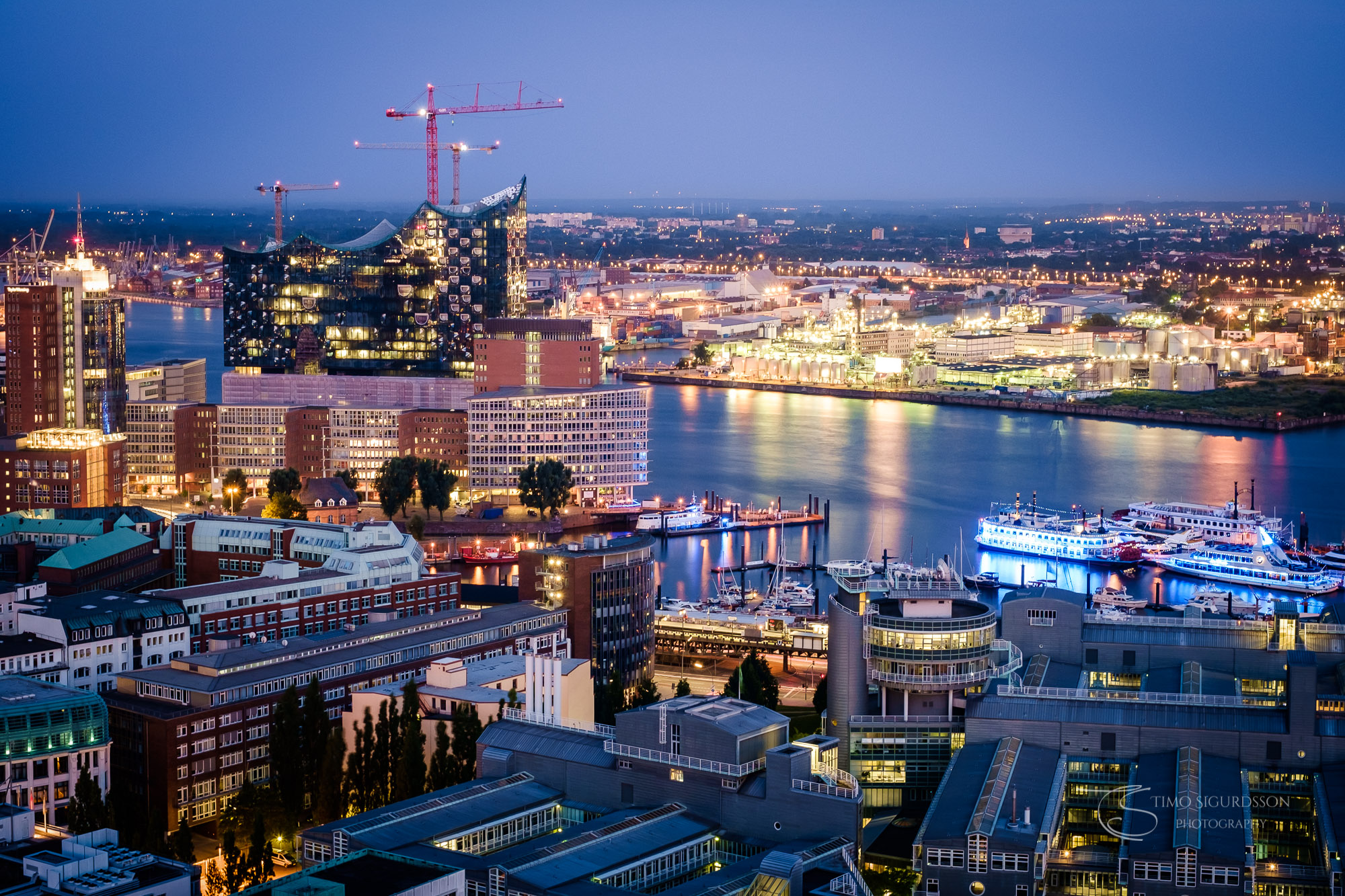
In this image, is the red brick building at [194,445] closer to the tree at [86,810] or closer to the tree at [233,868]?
the tree at [86,810]

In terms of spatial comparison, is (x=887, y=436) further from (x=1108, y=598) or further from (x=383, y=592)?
(x=383, y=592)

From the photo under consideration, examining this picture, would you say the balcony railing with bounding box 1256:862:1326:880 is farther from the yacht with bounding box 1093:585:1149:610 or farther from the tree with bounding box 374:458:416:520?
the tree with bounding box 374:458:416:520

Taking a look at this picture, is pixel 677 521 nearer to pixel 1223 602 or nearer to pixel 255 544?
pixel 1223 602

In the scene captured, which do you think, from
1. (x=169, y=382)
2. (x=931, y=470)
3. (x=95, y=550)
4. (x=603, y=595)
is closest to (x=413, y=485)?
(x=169, y=382)

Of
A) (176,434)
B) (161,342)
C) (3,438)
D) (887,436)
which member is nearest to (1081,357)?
(887,436)

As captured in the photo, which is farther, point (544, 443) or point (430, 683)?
point (544, 443)
